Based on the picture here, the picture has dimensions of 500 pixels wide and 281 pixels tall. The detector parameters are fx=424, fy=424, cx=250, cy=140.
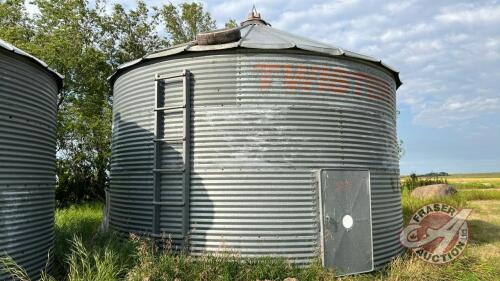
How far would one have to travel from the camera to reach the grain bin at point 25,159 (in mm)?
6152

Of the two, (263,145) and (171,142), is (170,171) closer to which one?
(171,142)

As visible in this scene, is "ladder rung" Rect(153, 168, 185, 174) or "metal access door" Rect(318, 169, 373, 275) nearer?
"metal access door" Rect(318, 169, 373, 275)

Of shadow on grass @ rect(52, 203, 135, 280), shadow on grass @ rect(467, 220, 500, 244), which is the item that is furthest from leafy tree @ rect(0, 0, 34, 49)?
shadow on grass @ rect(467, 220, 500, 244)

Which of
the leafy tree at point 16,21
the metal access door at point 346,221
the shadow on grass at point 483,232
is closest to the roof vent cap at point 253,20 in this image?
the metal access door at point 346,221

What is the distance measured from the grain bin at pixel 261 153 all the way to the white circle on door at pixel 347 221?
19 millimetres

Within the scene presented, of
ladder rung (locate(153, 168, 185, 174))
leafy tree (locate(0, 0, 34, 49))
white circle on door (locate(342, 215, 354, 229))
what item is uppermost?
leafy tree (locate(0, 0, 34, 49))

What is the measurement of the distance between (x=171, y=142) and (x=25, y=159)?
2469 millimetres

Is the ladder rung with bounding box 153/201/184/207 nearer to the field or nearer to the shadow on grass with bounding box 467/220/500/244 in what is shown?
the field

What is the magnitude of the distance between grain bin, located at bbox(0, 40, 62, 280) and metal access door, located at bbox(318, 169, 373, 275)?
482cm

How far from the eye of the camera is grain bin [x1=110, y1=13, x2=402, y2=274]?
7.52m

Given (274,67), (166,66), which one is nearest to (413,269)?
(274,67)

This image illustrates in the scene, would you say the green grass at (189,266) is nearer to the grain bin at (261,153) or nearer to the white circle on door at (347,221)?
the grain bin at (261,153)

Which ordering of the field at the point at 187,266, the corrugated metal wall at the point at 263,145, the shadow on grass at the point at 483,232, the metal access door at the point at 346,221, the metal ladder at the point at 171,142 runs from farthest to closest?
the shadow on grass at the point at 483,232 < the metal ladder at the point at 171,142 < the metal access door at the point at 346,221 < the corrugated metal wall at the point at 263,145 < the field at the point at 187,266

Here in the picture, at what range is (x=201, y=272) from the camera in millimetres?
6586
